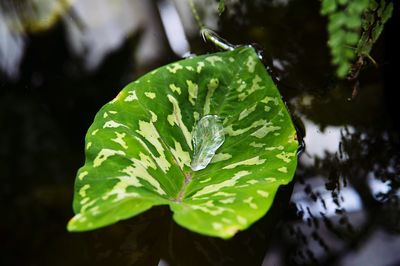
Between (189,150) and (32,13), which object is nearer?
(189,150)

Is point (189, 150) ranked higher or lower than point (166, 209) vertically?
higher

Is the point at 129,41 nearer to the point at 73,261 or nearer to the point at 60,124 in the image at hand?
the point at 60,124

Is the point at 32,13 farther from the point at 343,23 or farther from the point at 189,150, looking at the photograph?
the point at 343,23

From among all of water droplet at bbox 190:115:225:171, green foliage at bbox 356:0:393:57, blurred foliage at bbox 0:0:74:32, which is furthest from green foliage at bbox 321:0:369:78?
blurred foliage at bbox 0:0:74:32

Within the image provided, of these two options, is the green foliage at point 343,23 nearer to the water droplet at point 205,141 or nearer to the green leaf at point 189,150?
the green leaf at point 189,150

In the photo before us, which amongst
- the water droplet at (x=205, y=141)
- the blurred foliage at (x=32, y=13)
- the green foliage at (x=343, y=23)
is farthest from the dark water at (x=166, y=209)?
the green foliage at (x=343, y=23)

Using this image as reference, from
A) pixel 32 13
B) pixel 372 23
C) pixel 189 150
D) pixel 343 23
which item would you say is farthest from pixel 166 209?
pixel 32 13

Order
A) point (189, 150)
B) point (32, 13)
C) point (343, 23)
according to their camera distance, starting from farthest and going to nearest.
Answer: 1. point (32, 13)
2. point (189, 150)
3. point (343, 23)

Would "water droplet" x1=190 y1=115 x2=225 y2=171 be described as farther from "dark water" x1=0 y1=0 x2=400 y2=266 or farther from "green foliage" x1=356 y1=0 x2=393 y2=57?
"green foliage" x1=356 y1=0 x2=393 y2=57
